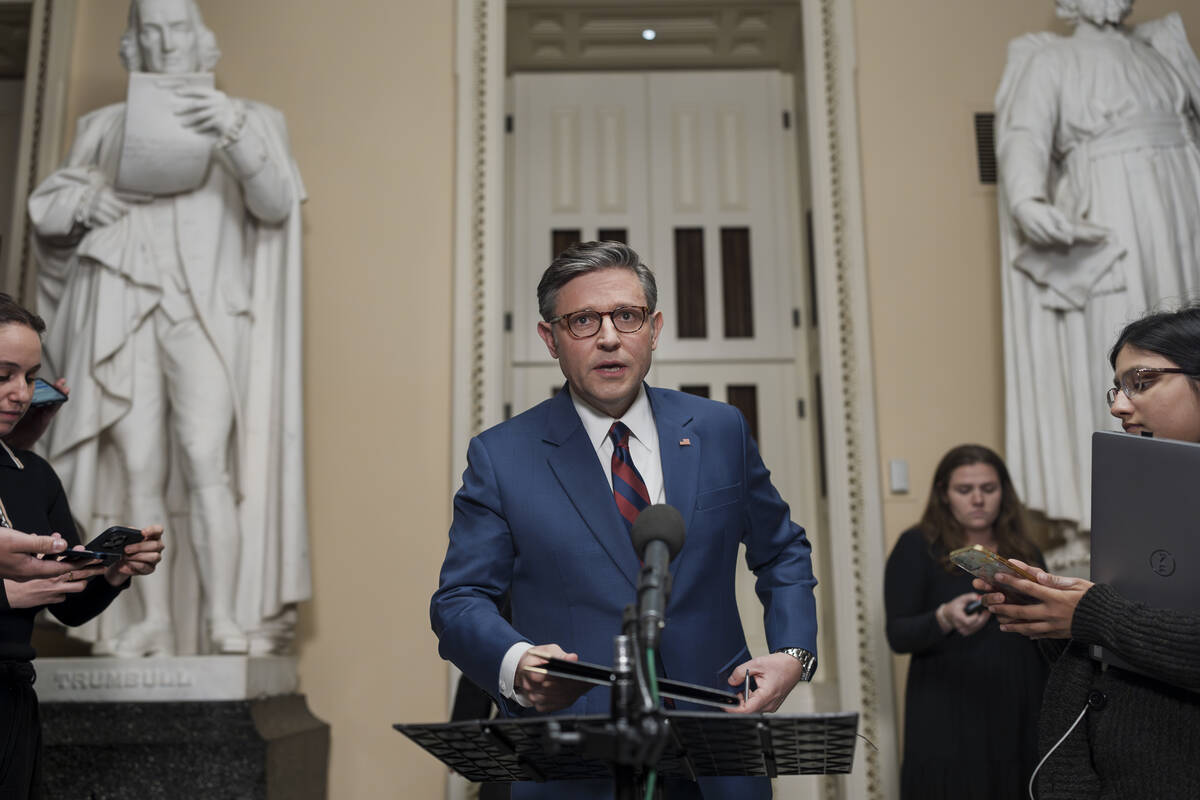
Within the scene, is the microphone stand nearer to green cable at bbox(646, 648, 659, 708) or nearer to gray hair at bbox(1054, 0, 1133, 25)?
green cable at bbox(646, 648, 659, 708)

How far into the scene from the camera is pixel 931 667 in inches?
133

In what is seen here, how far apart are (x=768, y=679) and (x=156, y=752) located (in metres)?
2.38

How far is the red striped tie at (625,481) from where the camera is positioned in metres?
1.85

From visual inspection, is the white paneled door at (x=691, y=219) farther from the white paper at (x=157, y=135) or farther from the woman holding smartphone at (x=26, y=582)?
the woman holding smartphone at (x=26, y=582)

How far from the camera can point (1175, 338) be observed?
78.4 inches

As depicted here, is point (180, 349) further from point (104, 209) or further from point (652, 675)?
point (652, 675)

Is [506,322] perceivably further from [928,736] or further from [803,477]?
[928,736]

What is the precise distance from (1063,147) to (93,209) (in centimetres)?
346

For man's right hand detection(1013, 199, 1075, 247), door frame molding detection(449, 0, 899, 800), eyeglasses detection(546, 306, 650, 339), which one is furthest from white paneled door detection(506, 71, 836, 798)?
eyeglasses detection(546, 306, 650, 339)

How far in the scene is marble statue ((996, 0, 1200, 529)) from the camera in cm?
403

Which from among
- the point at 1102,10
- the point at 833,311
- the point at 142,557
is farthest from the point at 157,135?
the point at 1102,10

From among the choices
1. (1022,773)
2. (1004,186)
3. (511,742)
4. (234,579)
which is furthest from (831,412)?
(511,742)

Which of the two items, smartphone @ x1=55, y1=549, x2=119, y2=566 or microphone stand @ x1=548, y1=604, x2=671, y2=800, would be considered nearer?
microphone stand @ x1=548, y1=604, x2=671, y2=800

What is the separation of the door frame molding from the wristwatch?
2615mm
